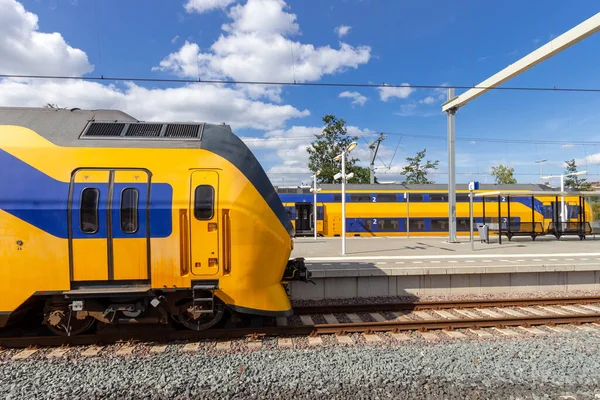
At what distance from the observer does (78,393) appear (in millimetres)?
4172

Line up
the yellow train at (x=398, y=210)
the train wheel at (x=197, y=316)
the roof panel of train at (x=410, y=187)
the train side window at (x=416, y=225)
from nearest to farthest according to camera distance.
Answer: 1. the train wheel at (x=197, y=316)
2. the yellow train at (x=398, y=210)
3. the train side window at (x=416, y=225)
4. the roof panel of train at (x=410, y=187)

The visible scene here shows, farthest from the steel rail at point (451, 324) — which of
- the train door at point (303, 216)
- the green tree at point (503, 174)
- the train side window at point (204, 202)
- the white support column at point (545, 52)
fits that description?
the green tree at point (503, 174)

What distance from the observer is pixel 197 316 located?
215 inches

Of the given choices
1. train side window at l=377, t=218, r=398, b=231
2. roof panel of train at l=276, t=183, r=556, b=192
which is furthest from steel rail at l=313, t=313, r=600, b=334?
roof panel of train at l=276, t=183, r=556, b=192

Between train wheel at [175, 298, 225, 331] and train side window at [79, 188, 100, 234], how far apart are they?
72.8 inches

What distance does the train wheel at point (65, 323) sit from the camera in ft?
17.2

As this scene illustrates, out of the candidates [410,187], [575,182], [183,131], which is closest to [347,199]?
[410,187]

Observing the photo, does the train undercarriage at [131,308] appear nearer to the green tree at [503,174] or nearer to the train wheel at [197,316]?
the train wheel at [197,316]

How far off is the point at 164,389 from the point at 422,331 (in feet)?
15.5

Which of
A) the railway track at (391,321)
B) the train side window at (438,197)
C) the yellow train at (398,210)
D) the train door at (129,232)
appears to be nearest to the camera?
the train door at (129,232)

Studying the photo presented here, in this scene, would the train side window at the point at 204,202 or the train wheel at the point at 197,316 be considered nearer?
the train side window at the point at 204,202

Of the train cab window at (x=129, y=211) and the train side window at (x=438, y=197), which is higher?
the train side window at (x=438, y=197)

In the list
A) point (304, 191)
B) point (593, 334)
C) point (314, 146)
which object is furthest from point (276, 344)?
point (314, 146)

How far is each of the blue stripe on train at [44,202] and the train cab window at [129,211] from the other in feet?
→ 0.31
